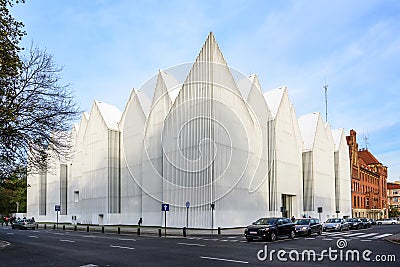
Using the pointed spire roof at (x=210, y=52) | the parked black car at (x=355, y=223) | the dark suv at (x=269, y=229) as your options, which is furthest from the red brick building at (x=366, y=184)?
the dark suv at (x=269, y=229)

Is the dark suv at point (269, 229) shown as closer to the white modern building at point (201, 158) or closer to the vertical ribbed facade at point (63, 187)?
the white modern building at point (201, 158)

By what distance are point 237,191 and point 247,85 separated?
499 inches

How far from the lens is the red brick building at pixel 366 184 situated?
79188 millimetres

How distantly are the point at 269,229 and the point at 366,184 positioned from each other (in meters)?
70.5

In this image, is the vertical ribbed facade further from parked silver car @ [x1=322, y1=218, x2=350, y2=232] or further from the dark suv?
the dark suv

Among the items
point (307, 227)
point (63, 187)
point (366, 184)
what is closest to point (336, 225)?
point (307, 227)

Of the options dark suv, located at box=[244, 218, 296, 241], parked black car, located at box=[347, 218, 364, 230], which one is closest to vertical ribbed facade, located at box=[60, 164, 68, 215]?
parked black car, located at box=[347, 218, 364, 230]

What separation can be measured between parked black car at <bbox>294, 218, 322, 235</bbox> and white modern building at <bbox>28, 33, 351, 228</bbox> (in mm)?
7532

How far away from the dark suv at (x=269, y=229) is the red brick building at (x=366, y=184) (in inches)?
2175

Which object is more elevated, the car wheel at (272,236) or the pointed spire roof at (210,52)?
the pointed spire roof at (210,52)

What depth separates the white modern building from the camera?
121ft

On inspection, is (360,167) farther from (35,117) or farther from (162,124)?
(35,117)

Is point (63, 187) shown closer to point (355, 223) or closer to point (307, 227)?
point (355, 223)

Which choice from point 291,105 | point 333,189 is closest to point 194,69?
point 291,105
